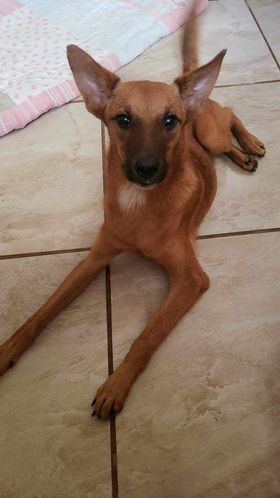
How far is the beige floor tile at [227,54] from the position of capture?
226 centimetres

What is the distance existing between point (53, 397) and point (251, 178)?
3.77ft

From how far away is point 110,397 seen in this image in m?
1.23

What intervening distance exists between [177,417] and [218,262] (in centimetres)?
57

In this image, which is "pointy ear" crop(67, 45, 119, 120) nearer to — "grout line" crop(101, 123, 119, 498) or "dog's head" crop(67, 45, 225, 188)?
"dog's head" crop(67, 45, 225, 188)

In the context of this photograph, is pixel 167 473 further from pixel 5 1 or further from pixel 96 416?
pixel 5 1

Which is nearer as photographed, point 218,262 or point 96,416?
point 96,416

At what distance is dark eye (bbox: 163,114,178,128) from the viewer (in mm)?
1244

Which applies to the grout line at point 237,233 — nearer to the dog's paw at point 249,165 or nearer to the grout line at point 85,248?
the grout line at point 85,248

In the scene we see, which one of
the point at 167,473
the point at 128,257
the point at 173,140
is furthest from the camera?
the point at 128,257

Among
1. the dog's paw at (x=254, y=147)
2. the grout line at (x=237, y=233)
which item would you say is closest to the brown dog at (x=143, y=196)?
the grout line at (x=237, y=233)

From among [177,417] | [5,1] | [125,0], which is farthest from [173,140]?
[5,1]

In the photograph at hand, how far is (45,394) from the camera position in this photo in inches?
50.7

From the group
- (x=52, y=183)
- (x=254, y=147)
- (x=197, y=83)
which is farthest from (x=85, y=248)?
(x=254, y=147)

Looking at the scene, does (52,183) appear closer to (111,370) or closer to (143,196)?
(143,196)
